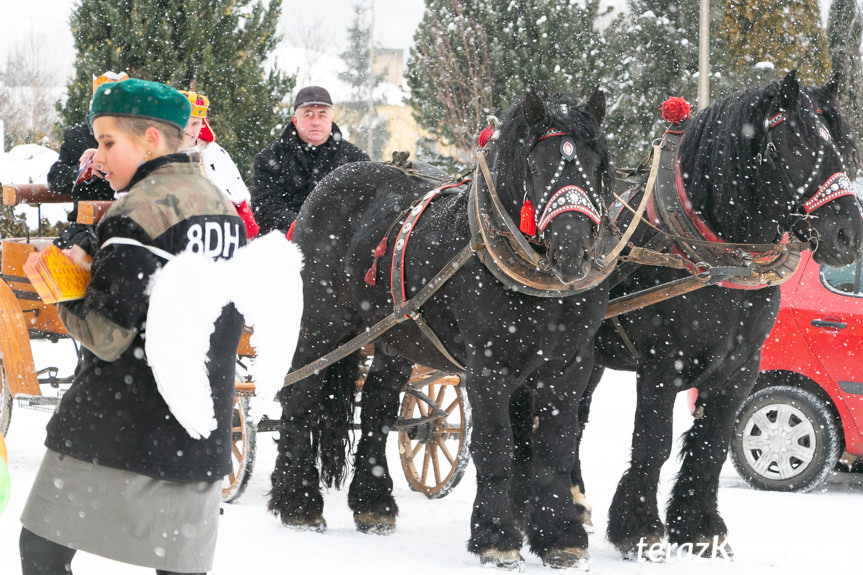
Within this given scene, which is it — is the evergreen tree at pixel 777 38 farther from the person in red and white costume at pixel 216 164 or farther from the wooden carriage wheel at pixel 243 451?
the wooden carriage wheel at pixel 243 451

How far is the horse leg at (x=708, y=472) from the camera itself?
16.0 feet

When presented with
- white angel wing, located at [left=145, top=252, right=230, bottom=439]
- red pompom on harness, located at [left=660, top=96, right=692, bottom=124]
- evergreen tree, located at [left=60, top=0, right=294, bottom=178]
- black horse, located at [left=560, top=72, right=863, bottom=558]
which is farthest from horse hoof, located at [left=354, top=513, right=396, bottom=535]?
evergreen tree, located at [left=60, top=0, right=294, bottom=178]

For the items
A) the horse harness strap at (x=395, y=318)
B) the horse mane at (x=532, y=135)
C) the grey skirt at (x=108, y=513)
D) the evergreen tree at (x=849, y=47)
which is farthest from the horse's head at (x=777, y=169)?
the evergreen tree at (x=849, y=47)

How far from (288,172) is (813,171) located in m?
3.23

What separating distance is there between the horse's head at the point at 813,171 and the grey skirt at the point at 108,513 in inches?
117

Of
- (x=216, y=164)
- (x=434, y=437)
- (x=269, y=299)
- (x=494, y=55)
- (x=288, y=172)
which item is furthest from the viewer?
(x=494, y=55)

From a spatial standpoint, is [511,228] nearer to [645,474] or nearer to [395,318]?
[395,318]

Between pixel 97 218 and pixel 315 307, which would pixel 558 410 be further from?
pixel 97 218

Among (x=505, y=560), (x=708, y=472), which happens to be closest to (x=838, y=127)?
(x=708, y=472)

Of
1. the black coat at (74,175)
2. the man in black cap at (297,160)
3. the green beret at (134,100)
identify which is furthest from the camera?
the man in black cap at (297,160)

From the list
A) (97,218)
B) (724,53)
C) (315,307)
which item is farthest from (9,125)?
(97,218)

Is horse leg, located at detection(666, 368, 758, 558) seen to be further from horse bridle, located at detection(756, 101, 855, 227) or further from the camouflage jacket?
the camouflage jacket

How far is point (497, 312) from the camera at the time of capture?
4.42 metres

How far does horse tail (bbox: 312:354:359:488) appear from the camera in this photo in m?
5.79
